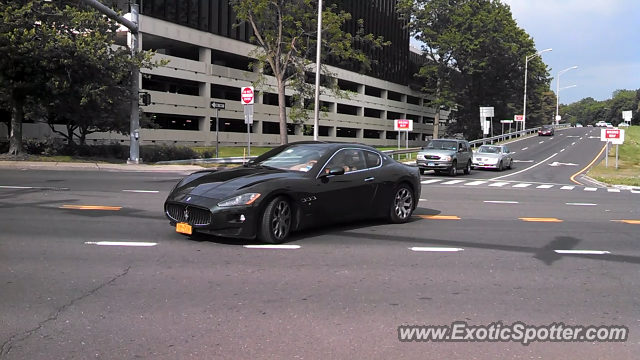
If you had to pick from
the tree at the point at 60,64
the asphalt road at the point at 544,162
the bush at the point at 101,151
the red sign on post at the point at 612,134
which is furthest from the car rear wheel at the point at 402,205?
the red sign on post at the point at 612,134

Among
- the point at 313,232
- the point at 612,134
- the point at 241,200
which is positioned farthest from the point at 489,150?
the point at 241,200

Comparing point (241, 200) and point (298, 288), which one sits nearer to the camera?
point (298, 288)

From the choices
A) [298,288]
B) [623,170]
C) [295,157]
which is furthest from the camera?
[623,170]

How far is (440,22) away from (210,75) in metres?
36.5

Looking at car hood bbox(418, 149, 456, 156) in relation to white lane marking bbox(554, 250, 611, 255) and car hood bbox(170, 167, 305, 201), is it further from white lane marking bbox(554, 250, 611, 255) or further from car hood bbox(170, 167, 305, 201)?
car hood bbox(170, 167, 305, 201)

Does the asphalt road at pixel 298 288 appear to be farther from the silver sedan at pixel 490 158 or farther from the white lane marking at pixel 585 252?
the silver sedan at pixel 490 158

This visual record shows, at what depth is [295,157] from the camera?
833 cm

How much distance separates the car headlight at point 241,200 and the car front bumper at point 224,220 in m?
0.06

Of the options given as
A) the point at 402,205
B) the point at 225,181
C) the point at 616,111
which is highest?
the point at 616,111

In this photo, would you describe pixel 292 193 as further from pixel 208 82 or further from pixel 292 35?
pixel 208 82

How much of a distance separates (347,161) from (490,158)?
24.4 metres

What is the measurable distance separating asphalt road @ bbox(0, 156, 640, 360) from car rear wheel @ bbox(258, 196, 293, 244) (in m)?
0.24

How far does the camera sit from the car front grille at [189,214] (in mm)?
6941

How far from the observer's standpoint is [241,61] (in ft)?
153
